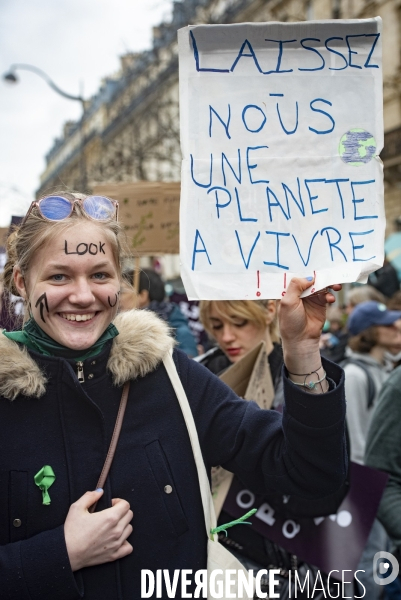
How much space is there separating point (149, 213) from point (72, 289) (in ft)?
10.3

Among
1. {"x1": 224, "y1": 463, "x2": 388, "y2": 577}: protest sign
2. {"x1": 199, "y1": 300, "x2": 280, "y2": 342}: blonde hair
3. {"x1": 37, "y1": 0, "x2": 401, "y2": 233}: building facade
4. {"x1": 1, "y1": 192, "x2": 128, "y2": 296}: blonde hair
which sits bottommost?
{"x1": 224, "y1": 463, "x2": 388, "y2": 577}: protest sign

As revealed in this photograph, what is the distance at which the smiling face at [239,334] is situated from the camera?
9.48ft

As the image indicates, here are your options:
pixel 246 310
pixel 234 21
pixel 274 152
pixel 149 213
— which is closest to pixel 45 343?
pixel 274 152

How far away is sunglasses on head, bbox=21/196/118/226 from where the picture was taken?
5.84 ft

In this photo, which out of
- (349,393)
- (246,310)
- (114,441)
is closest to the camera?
(114,441)

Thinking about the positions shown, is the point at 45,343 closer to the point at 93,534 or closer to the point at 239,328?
the point at 93,534

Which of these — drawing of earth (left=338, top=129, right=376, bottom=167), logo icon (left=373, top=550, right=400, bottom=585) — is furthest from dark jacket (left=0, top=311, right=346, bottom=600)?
logo icon (left=373, top=550, right=400, bottom=585)

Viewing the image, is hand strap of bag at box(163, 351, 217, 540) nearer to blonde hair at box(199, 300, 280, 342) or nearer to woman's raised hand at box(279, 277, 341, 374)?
woman's raised hand at box(279, 277, 341, 374)

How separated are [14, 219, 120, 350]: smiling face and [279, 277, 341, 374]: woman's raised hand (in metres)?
0.48

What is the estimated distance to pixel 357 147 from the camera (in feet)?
5.73

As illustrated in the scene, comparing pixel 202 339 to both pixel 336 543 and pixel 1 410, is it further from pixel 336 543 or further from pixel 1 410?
pixel 1 410

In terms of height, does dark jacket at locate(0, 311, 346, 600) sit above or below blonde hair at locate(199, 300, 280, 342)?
below

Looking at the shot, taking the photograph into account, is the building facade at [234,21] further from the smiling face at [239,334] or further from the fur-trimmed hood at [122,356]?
the fur-trimmed hood at [122,356]

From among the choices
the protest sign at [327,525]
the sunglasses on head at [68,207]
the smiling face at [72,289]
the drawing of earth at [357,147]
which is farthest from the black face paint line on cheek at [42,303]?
the protest sign at [327,525]
